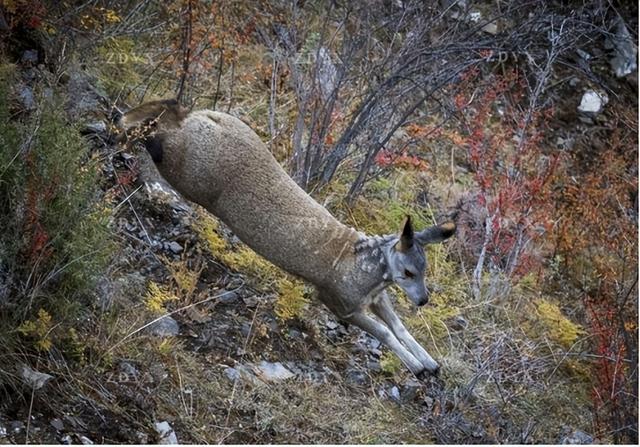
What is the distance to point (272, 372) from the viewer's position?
6.77m

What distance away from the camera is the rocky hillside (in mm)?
5488

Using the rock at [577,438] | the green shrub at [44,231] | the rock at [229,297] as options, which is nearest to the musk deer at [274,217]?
the rock at [229,297]

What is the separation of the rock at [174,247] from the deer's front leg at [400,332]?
1.59 m

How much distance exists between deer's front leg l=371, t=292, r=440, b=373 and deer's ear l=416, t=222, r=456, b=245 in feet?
1.90

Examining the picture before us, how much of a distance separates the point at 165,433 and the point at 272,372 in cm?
133

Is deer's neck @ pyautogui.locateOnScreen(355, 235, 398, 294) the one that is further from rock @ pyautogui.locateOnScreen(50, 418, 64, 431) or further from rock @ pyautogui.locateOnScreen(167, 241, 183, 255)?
rock @ pyautogui.locateOnScreen(50, 418, 64, 431)

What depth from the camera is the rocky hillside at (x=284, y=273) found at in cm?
549

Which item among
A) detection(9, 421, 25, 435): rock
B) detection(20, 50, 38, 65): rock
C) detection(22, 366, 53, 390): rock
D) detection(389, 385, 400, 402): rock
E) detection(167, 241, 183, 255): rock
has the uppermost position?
detection(20, 50, 38, 65): rock

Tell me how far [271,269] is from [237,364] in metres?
1.29

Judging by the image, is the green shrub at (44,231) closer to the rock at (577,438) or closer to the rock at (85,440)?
the rock at (85,440)

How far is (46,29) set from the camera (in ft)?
25.7

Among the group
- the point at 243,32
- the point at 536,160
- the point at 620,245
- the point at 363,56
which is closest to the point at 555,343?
the point at 620,245

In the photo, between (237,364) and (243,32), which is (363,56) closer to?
(243,32)

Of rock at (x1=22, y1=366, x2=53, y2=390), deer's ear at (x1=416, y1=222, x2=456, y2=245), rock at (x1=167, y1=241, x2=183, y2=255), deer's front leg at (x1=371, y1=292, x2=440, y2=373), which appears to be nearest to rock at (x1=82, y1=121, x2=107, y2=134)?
rock at (x1=167, y1=241, x2=183, y2=255)
